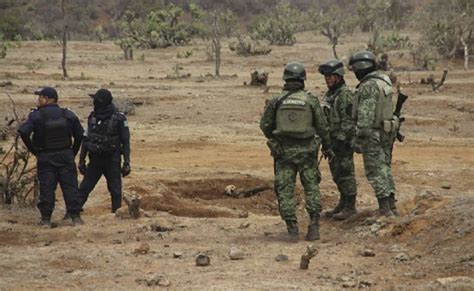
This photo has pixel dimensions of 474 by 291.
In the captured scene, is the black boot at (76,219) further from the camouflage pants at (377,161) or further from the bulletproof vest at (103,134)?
the camouflage pants at (377,161)

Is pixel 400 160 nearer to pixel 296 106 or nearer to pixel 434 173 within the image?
pixel 434 173

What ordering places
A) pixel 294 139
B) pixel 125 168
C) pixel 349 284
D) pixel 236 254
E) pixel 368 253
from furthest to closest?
pixel 125 168
pixel 294 139
pixel 368 253
pixel 236 254
pixel 349 284

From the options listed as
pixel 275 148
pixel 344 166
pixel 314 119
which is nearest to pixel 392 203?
pixel 344 166

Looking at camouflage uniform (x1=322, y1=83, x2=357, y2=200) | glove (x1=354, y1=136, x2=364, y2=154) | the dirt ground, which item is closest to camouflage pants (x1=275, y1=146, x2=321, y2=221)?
the dirt ground

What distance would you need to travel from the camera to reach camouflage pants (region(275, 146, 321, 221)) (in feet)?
27.3

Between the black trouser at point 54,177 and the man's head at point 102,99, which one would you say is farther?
the man's head at point 102,99

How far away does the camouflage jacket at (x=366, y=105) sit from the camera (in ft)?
27.6

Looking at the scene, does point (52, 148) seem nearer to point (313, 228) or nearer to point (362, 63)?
point (313, 228)

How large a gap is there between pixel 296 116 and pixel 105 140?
2.28 meters

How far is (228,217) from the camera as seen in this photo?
10320 millimetres

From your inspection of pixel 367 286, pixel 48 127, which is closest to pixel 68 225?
pixel 48 127

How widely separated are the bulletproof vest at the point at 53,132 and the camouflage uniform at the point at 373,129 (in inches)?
115

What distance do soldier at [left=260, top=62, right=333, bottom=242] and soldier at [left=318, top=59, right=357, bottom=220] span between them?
428 mm

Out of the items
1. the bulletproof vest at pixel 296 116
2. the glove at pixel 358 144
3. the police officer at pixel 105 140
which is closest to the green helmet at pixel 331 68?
the bulletproof vest at pixel 296 116
